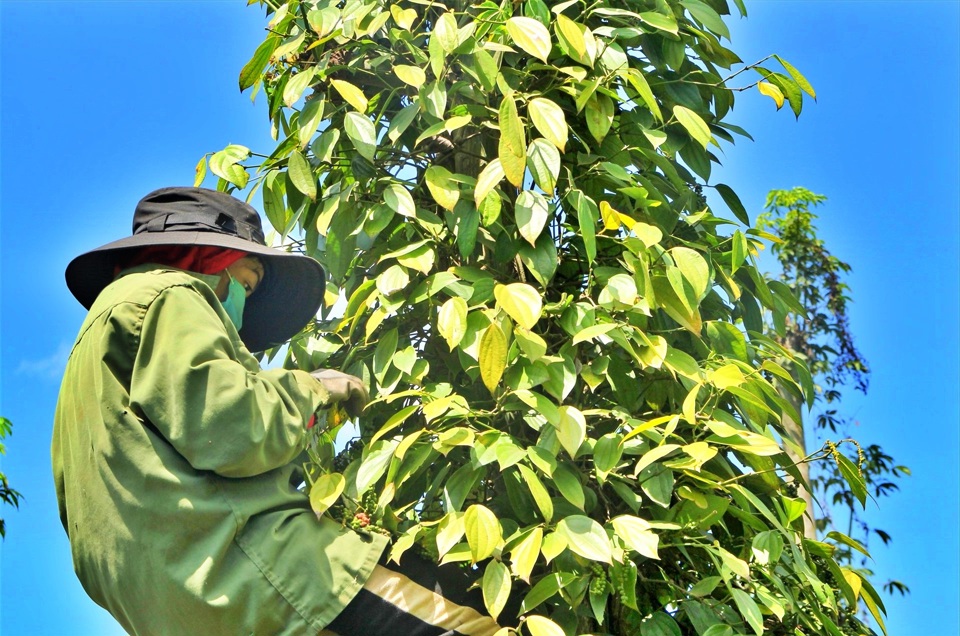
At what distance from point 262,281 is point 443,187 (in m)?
0.40

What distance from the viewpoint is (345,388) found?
65.1 inches

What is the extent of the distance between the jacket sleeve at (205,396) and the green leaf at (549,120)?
1.67 feet

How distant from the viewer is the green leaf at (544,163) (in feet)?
5.02

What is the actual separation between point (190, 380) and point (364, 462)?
0.94 feet

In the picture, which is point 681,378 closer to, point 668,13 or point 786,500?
point 786,500

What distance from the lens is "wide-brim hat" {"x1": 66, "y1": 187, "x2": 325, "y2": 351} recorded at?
164 centimetres

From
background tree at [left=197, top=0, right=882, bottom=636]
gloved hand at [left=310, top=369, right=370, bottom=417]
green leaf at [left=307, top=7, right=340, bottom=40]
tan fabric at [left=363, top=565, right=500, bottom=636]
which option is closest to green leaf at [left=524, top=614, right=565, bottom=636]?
background tree at [left=197, top=0, right=882, bottom=636]

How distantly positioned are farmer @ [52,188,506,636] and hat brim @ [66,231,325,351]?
66mm

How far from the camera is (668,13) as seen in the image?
1.76 metres

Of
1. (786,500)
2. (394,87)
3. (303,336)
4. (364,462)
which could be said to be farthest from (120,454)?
(786,500)

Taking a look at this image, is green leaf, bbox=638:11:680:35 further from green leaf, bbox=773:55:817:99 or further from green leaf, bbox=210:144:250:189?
green leaf, bbox=210:144:250:189

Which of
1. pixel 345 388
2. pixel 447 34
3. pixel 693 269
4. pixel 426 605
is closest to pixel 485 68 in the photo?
pixel 447 34

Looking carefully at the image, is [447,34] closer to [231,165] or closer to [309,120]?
[309,120]

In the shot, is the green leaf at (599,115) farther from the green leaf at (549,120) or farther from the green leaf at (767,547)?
the green leaf at (767,547)
